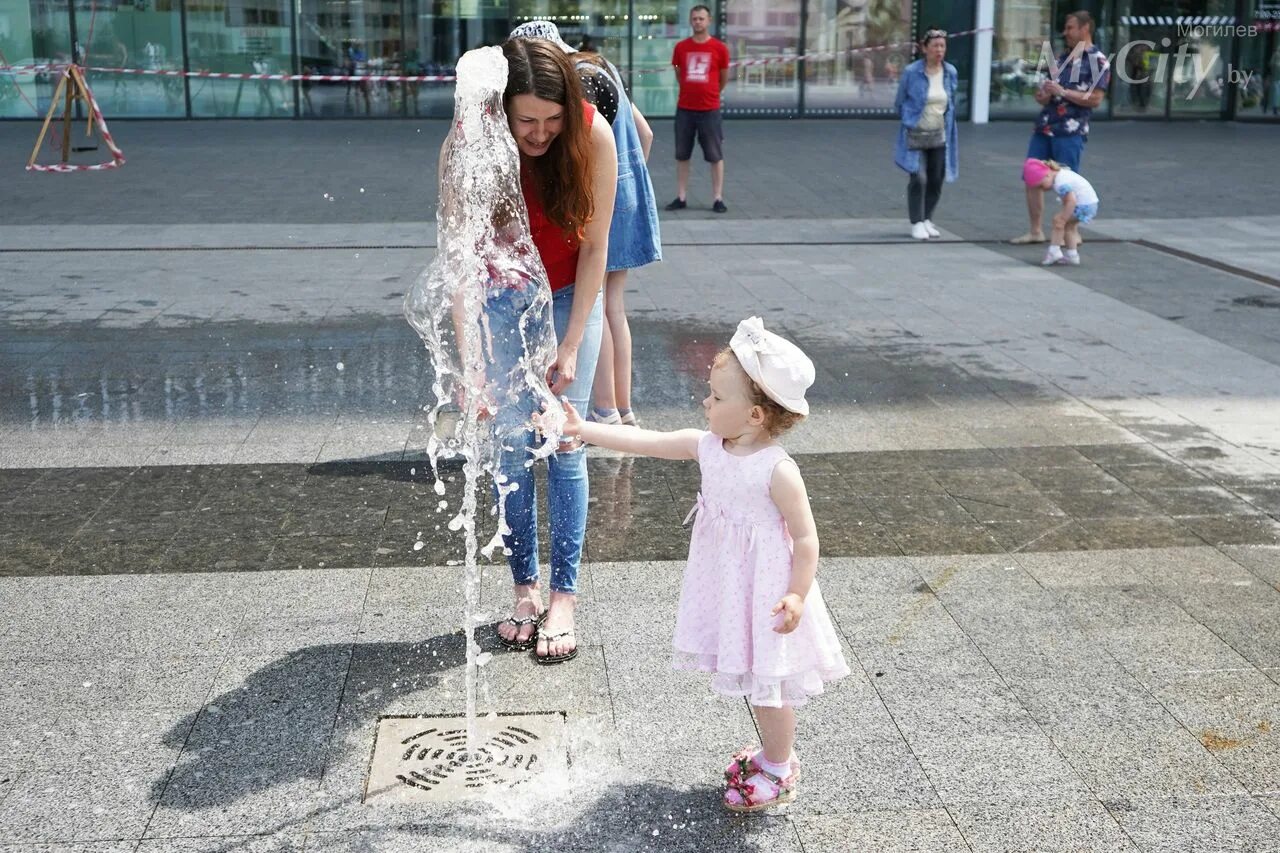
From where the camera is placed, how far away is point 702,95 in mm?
14000

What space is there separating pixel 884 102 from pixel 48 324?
718 inches

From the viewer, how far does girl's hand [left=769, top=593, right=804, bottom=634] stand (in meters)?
3.19

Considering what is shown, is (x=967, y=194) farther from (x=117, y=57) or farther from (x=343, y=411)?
(x=117, y=57)

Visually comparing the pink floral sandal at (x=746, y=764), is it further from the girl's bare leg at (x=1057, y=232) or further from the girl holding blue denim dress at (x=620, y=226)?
the girl's bare leg at (x=1057, y=232)

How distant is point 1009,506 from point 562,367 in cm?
219

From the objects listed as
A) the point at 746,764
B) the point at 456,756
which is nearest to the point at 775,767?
the point at 746,764

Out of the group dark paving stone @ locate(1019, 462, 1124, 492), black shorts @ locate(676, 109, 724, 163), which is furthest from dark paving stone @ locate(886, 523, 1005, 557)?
black shorts @ locate(676, 109, 724, 163)

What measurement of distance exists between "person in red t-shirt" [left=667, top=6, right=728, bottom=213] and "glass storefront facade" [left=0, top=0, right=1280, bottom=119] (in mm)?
10282

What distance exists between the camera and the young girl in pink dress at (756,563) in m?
3.24

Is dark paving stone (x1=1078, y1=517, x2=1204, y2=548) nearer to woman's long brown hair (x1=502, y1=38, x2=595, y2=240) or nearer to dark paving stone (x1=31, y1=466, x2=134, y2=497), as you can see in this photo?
woman's long brown hair (x1=502, y1=38, x2=595, y2=240)

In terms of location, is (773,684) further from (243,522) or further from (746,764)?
(243,522)

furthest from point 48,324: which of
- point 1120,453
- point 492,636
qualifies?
point 1120,453

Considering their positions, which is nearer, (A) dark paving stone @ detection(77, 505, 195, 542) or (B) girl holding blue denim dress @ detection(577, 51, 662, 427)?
(B) girl holding blue denim dress @ detection(577, 51, 662, 427)

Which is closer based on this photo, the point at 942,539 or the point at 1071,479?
the point at 942,539
